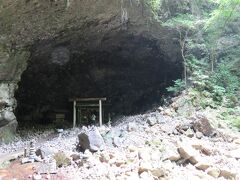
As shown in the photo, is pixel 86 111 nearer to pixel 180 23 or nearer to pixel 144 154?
pixel 180 23

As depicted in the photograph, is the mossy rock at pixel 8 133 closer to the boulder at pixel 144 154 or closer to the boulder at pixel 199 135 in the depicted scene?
the boulder at pixel 144 154

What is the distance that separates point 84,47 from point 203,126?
563 cm

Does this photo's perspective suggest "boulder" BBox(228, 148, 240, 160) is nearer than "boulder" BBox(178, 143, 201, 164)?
No

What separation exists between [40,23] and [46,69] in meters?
3.76

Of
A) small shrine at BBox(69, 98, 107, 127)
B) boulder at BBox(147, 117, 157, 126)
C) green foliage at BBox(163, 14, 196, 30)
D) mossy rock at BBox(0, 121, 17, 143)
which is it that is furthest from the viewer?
small shrine at BBox(69, 98, 107, 127)

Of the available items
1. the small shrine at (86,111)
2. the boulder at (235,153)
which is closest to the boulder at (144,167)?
the boulder at (235,153)

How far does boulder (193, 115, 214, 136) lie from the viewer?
7.14 m

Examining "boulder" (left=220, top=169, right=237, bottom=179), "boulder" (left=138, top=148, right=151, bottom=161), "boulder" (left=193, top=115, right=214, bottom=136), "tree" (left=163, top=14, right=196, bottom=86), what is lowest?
"boulder" (left=220, top=169, right=237, bottom=179)

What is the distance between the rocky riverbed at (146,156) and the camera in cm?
494

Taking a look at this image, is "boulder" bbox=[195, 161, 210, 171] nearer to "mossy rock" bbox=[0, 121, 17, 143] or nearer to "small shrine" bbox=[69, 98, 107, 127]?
"mossy rock" bbox=[0, 121, 17, 143]

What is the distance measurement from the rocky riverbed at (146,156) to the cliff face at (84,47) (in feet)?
11.0

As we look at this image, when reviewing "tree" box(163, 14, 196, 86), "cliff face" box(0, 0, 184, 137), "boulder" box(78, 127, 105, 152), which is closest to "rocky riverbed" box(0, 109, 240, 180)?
"boulder" box(78, 127, 105, 152)

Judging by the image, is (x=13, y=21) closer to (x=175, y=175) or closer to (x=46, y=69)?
(x=46, y=69)

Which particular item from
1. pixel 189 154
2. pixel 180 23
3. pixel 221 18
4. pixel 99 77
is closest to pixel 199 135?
pixel 189 154
